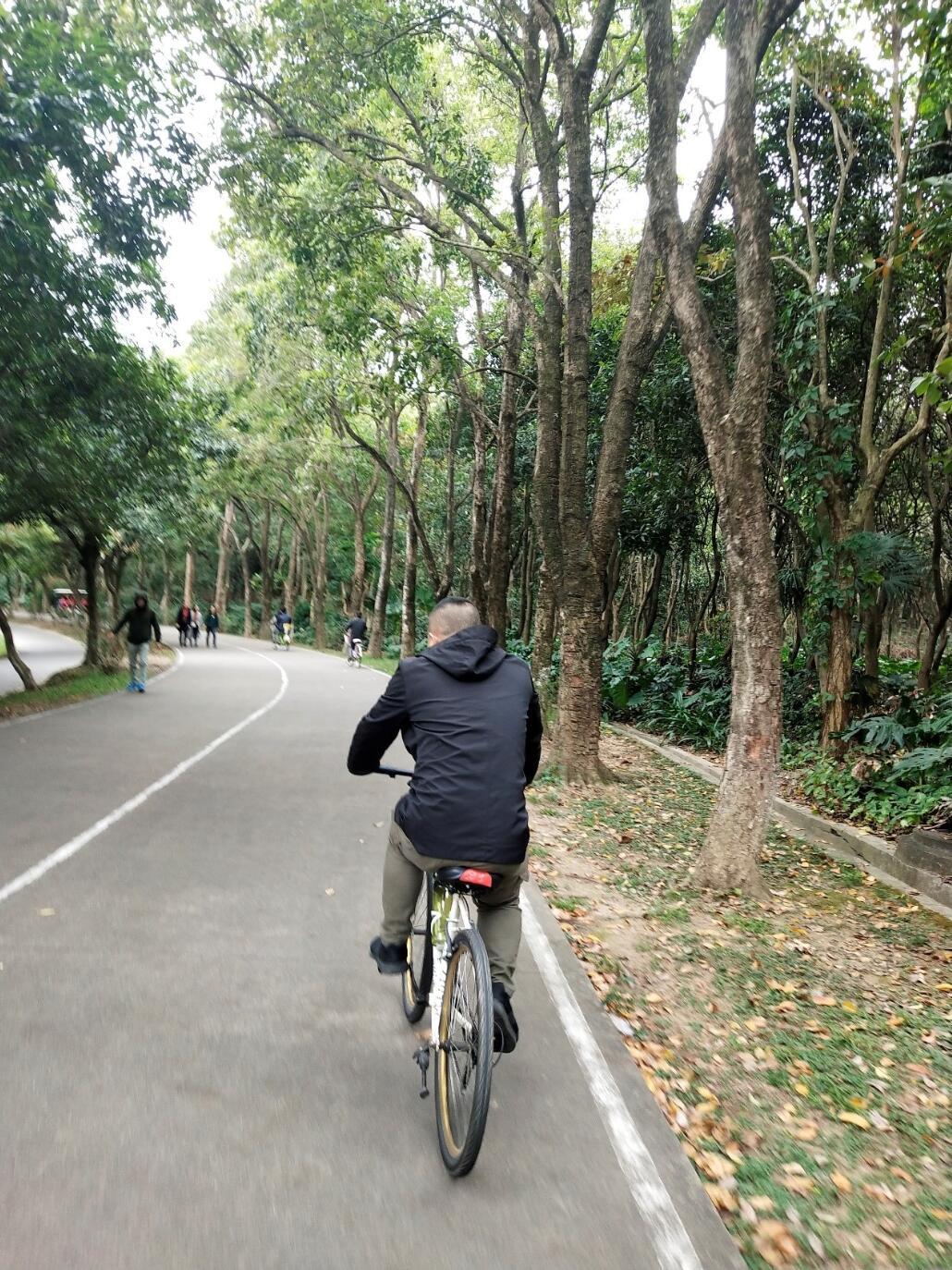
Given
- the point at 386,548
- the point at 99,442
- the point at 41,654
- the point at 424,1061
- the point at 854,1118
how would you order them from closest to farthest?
the point at 424,1061 < the point at 854,1118 < the point at 99,442 < the point at 386,548 < the point at 41,654

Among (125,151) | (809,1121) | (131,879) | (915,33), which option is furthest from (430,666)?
(125,151)

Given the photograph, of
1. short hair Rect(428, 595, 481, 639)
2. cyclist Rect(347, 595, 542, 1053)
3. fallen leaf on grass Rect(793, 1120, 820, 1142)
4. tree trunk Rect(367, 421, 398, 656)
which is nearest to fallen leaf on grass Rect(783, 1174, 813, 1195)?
fallen leaf on grass Rect(793, 1120, 820, 1142)

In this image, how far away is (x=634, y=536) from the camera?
70.1 ft

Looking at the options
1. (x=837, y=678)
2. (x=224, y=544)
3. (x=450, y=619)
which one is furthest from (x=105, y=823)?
(x=224, y=544)

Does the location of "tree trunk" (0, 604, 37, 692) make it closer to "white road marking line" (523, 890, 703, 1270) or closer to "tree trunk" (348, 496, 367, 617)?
"white road marking line" (523, 890, 703, 1270)

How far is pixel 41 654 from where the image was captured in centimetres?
3600

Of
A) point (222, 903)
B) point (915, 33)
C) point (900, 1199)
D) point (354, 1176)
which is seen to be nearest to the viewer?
point (354, 1176)

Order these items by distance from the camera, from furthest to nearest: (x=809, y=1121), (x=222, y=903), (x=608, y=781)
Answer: (x=608, y=781) < (x=222, y=903) < (x=809, y=1121)

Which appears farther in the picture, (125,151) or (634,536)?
(634,536)

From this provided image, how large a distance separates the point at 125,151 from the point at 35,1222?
11.4 meters

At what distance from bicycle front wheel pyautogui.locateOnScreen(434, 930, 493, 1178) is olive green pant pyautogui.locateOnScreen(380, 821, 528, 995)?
0.21 meters

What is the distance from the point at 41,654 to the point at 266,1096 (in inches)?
1407

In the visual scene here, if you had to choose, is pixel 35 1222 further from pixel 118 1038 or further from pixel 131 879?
pixel 131 879

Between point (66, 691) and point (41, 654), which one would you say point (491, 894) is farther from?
point (41, 654)
